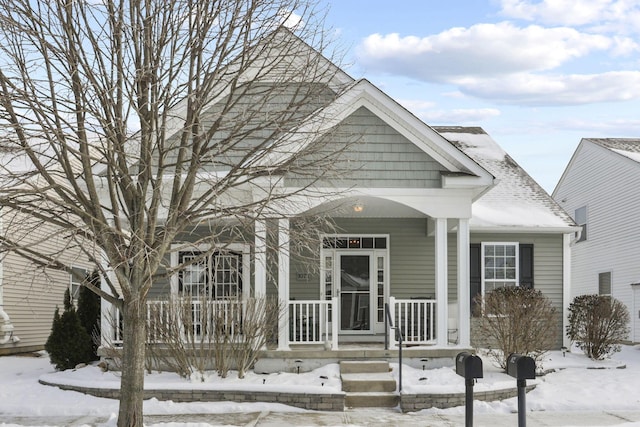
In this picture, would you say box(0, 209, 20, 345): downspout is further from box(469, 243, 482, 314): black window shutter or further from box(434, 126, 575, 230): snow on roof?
box(434, 126, 575, 230): snow on roof

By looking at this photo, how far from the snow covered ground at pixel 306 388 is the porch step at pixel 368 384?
21 centimetres

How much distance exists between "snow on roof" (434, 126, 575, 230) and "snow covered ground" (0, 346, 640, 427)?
12.3 ft

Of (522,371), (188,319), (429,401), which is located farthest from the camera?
(188,319)

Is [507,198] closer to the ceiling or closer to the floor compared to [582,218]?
closer to the ceiling

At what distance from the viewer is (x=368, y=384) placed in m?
13.1

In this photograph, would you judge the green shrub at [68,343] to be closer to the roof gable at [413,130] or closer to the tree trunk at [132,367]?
the roof gable at [413,130]

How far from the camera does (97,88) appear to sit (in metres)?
8.58

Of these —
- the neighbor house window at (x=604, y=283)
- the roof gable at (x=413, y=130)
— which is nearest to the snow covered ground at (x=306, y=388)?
the roof gable at (x=413, y=130)

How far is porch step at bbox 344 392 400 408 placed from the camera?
12.6 m

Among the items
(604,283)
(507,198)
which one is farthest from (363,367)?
(604,283)

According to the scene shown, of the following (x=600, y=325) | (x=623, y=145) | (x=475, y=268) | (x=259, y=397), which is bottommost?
(x=259, y=397)

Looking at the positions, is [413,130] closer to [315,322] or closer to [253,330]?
[315,322]

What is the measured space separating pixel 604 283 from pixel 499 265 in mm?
10444

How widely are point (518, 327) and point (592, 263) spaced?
49.1 ft
